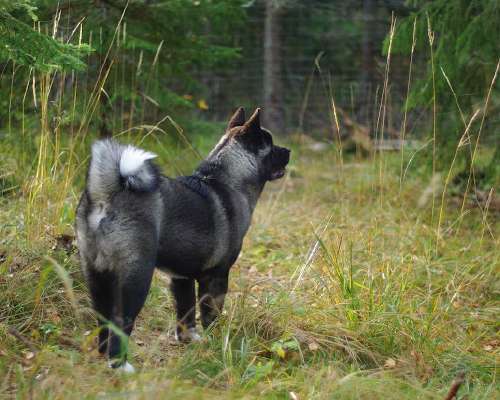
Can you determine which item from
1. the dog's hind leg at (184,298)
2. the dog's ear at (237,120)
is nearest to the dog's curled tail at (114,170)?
the dog's hind leg at (184,298)

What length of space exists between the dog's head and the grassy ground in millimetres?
621

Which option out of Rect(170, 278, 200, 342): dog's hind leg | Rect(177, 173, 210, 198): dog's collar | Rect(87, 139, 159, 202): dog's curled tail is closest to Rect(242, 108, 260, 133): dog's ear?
Rect(177, 173, 210, 198): dog's collar

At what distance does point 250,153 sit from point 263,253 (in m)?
1.97

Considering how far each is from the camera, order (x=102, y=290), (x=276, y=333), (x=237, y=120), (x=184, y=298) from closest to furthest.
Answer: (x=102, y=290) < (x=276, y=333) < (x=184, y=298) < (x=237, y=120)

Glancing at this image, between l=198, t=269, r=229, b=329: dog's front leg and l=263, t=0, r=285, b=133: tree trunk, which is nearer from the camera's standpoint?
l=198, t=269, r=229, b=329: dog's front leg

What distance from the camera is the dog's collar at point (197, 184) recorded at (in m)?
3.96

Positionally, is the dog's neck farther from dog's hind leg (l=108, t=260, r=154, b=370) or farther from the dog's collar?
dog's hind leg (l=108, t=260, r=154, b=370)

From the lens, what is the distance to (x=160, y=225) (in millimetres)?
3553

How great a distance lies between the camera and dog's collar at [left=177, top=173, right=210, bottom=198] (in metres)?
3.96

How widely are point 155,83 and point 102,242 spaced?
12.3 ft

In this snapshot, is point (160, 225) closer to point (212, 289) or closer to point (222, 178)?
point (212, 289)

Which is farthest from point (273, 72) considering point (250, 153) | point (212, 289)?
point (212, 289)

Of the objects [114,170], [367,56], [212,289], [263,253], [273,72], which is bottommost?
[263,253]

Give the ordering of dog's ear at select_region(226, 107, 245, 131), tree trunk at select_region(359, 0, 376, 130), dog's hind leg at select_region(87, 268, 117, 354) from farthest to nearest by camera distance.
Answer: tree trunk at select_region(359, 0, 376, 130) → dog's ear at select_region(226, 107, 245, 131) → dog's hind leg at select_region(87, 268, 117, 354)
